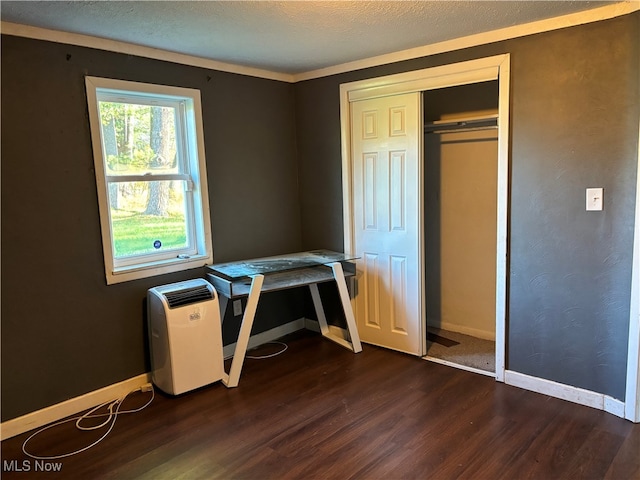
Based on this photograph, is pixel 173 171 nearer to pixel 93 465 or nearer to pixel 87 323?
pixel 87 323

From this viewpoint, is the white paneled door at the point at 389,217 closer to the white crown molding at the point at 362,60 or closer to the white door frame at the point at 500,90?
the white door frame at the point at 500,90

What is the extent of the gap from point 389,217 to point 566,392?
5.21ft

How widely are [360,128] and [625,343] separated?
86.4 inches

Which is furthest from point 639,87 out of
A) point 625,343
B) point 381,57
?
point 381,57

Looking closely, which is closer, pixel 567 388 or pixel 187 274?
pixel 567 388

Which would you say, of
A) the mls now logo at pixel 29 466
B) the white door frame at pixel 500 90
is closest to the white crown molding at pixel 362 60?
the white door frame at pixel 500 90

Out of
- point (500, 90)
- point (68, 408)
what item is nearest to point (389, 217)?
point (500, 90)

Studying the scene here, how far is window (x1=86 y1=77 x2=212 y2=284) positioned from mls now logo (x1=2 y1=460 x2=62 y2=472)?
1030 millimetres

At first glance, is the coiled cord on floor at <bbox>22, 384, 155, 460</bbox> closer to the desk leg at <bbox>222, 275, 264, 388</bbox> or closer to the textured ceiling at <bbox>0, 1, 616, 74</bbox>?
the desk leg at <bbox>222, 275, 264, 388</bbox>

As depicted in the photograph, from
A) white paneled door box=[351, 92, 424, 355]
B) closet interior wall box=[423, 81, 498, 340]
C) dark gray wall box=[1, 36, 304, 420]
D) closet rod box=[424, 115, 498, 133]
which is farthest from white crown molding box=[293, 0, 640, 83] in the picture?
dark gray wall box=[1, 36, 304, 420]

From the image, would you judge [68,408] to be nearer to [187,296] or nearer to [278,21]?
[187,296]

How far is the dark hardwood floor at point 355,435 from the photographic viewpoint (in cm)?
222

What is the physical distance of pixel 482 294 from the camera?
3877 mm

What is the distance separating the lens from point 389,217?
3.51m
